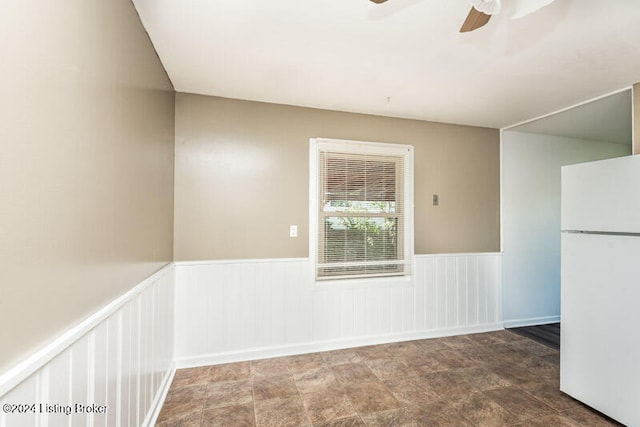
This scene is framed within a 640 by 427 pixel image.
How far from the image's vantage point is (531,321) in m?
3.90

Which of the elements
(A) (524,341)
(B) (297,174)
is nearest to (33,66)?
(B) (297,174)

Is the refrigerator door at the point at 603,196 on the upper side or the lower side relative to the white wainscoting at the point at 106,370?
upper

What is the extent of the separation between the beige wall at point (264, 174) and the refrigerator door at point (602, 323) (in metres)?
1.42

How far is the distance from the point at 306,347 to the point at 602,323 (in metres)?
2.40

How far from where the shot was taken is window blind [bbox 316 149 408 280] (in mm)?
3158

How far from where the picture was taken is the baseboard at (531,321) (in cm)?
380

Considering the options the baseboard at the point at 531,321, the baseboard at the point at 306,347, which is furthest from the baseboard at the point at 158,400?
the baseboard at the point at 531,321

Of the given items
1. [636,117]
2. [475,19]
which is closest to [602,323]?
[636,117]

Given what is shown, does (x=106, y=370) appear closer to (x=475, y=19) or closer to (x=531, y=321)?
(x=475, y=19)

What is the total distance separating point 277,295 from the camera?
3.01m

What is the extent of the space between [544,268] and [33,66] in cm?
505

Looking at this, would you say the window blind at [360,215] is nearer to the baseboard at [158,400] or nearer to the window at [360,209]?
the window at [360,209]

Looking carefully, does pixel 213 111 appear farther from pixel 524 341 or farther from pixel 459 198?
pixel 524 341

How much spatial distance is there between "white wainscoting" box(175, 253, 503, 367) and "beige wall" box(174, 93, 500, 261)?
0.64 ft
